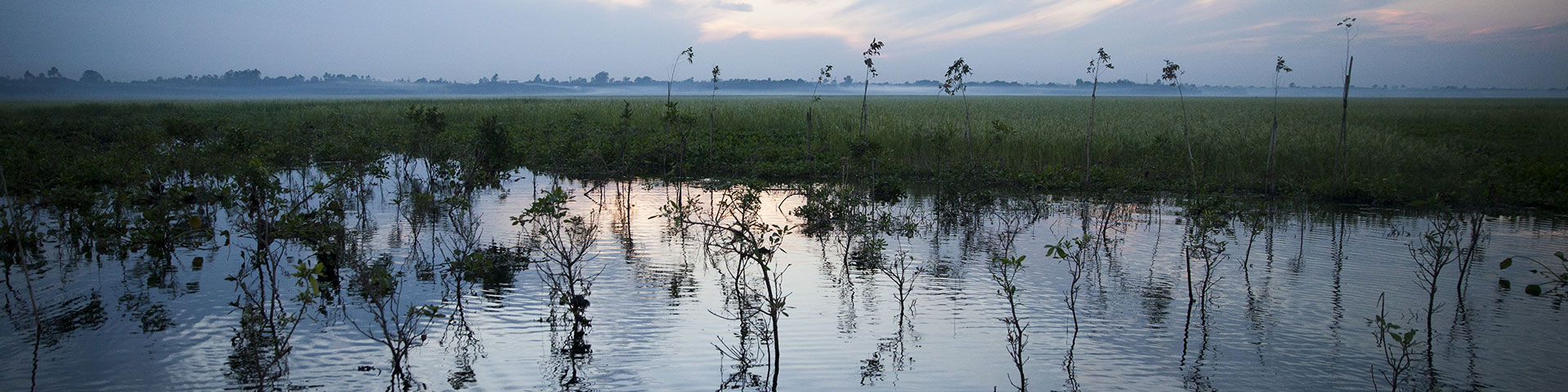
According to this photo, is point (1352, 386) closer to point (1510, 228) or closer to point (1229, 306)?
Answer: point (1229, 306)

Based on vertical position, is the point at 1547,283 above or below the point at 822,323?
above

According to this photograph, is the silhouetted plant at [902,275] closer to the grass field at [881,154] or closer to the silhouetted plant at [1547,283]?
the grass field at [881,154]

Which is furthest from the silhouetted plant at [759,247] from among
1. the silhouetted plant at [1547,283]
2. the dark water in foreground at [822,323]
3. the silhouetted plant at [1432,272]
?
the silhouetted plant at [1547,283]

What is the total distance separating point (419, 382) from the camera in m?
4.39

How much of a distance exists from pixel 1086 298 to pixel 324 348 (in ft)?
18.0

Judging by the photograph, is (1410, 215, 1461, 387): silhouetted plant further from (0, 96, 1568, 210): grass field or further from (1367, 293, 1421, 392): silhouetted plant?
(0, 96, 1568, 210): grass field

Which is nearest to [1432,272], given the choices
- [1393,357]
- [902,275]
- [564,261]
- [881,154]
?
[1393,357]

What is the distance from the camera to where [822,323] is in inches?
221

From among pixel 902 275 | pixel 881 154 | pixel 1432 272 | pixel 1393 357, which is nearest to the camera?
pixel 1393 357

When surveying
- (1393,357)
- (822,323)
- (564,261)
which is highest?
(1393,357)

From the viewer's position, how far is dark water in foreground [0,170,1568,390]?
4551 mm

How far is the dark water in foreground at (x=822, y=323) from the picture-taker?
4.55 meters

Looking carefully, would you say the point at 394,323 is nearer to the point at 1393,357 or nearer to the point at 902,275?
the point at 902,275

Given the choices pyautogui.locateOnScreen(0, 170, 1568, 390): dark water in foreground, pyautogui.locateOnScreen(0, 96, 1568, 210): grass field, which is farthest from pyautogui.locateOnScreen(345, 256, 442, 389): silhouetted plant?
pyautogui.locateOnScreen(0, 96, 1568, 210): grass field
